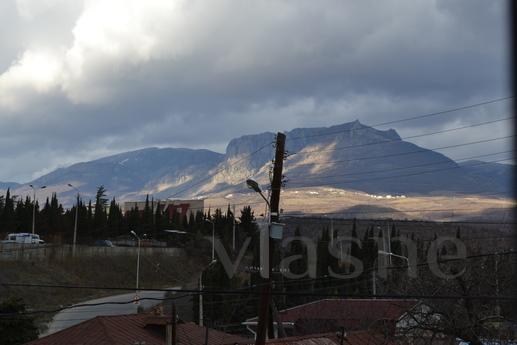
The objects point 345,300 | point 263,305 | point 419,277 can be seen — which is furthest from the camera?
point 345,300

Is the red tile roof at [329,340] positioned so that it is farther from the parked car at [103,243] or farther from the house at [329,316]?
the parked car at [103,243]

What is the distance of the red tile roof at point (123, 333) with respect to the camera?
3434cm

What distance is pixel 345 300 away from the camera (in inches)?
2422

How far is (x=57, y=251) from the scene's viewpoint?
88.8 meters

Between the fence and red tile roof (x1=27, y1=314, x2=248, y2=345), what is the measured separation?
45.2 meters

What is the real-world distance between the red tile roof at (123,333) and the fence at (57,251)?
45.2 metres

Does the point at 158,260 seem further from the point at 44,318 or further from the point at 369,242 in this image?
the point at 44,318

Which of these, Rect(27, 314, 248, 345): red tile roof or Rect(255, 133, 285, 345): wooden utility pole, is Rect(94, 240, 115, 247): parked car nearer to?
Rect(27, 314, 248, 345): red tile roof

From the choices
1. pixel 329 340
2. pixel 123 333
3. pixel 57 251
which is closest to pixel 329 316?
pixel 329 340

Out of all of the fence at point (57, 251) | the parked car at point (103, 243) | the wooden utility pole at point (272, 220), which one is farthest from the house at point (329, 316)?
the parked car at point (103, 243)

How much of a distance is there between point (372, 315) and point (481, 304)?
24385 millimetres

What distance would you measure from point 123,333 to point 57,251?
184ft

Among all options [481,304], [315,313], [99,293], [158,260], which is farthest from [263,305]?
[158,260]

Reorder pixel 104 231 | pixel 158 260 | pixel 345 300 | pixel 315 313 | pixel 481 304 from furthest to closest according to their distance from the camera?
1. pixel 104 231
2. pixel 158 260
3. pixel 345 300
4. pixel 315 313
5. pixel 481 304
